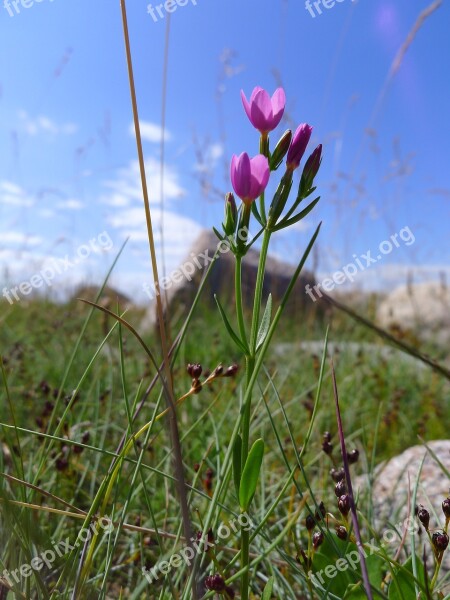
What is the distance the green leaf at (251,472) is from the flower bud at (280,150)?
36cm

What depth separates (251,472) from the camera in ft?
2.10

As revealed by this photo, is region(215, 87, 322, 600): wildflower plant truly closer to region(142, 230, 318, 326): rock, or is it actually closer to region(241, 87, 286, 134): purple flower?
region(241, 87, 286, 134): purple flower

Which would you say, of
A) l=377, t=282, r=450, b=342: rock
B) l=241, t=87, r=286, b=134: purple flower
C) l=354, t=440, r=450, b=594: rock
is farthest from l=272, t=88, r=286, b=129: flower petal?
l=377, t=282, r=450, b=342: rock

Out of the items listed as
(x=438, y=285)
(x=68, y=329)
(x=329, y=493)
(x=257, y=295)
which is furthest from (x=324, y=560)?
(x=438, y=285)

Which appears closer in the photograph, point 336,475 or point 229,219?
point 229,219

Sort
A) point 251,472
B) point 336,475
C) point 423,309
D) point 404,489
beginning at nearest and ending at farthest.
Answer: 1. point 251,472
2. point 336,475
3. point 404,489
4. point 423,309

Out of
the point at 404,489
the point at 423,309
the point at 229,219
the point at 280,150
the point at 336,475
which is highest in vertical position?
the point at 423,309

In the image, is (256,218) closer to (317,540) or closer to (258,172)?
(258,172)

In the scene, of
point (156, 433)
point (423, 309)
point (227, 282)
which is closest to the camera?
point (156, 433)

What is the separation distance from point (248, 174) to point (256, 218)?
0.07m

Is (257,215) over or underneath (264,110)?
underneath

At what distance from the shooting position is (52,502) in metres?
1.18

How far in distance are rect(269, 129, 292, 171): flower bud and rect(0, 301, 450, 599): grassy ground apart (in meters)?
0.32

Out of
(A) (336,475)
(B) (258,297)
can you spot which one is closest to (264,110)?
(B) (258,297)
